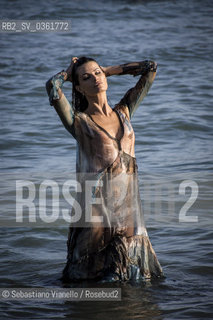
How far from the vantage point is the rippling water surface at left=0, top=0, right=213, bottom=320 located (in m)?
4.52

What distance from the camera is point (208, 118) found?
10.7m

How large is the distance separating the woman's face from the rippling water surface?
136cm

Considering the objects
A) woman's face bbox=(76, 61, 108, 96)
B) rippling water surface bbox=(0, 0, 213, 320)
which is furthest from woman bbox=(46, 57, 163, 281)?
rippling water surface bbox=(0, 0, 213, 320)

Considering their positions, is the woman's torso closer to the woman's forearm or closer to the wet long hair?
the wet long hair

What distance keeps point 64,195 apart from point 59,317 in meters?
2.91

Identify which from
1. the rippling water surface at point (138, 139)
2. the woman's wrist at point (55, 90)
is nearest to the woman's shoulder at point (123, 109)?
the woman's wrist at point (55, 90)

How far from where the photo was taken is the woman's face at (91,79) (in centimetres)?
422

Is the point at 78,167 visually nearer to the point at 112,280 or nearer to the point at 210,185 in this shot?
the point at 112,280

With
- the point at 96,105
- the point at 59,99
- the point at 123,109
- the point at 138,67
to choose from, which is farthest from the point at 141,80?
the point at 59,99

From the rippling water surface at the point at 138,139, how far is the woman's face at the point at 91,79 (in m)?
1.36

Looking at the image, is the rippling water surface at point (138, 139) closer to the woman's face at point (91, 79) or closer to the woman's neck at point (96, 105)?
the woman's neck at point (96, 105)

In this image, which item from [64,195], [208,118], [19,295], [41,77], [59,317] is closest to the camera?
[59,317]

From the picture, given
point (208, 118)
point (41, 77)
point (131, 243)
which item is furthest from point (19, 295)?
point (41, 77)

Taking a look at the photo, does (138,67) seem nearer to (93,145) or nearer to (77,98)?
(77,98)
